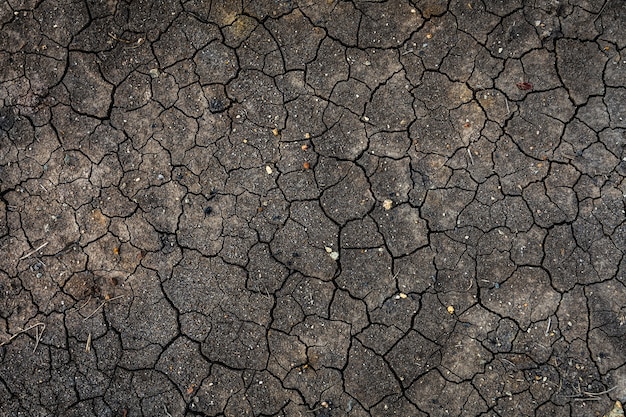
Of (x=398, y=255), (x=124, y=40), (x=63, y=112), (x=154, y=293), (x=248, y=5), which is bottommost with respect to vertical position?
(x=154, y=293)

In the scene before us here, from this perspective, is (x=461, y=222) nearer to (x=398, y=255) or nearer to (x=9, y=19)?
(x=398, y=255)

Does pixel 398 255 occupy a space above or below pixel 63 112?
below

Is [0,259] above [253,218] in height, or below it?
below

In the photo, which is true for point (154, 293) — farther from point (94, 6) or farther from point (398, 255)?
point (94, 6)

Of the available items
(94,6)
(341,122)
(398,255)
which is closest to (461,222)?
(398,255)

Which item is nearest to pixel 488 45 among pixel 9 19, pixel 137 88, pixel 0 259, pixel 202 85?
pixel 202 85

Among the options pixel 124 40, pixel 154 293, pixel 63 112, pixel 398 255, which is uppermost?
pixel 124 40
